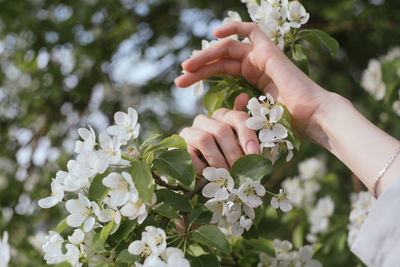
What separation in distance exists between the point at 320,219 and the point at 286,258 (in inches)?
40.0

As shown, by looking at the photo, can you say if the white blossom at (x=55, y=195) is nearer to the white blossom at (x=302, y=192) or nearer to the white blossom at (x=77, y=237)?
the white blossom at (x=77, y=237)

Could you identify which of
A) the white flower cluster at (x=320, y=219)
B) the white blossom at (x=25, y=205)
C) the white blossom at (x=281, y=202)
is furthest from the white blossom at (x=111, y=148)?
the white blossom at (x=25, y=205)

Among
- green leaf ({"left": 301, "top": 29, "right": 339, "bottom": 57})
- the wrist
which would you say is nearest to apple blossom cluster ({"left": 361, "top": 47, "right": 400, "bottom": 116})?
green leaf ({"left": 301, "top": 29, "right": 339, "bottom": 57})

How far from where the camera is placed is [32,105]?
10.8 feet

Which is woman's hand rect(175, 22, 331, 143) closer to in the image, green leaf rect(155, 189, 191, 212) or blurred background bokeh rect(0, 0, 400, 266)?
green leaf rect(155, 189, 191, 212)

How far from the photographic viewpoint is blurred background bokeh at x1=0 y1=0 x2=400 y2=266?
9.66 ft

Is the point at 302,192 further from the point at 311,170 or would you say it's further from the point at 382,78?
the point at 382,78

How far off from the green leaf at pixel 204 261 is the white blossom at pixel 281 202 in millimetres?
161

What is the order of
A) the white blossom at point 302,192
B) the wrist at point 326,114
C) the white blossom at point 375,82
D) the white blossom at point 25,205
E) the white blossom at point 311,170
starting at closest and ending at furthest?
1. the wrist at point 326,114
2. the white blossom at point 375,82
3. the white blossom at point 302,192
4. the white blossom at point 311,170
5. the white blossom at point 25,205

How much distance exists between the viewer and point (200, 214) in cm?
83

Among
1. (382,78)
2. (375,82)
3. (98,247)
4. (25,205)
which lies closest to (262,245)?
(98,247)

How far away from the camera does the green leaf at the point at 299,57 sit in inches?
43.4

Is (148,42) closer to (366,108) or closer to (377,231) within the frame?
(366,108)

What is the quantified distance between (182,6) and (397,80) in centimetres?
183
